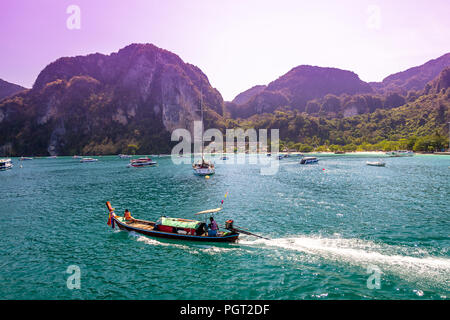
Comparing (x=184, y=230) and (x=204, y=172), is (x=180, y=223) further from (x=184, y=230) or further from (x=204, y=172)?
(x=204, y=172)

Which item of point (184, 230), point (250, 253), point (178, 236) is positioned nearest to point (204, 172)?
point (184, 230)

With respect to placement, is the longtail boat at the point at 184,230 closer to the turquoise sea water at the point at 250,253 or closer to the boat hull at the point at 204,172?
the turquoise sea water at the point at 250,253

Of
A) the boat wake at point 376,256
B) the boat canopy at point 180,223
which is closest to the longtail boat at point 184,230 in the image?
the boat canopy at point 180,223

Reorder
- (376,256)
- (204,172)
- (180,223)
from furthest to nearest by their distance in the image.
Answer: (204,172) → (180,223) → (376,256)

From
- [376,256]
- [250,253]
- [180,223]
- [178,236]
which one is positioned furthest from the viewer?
[180,223]

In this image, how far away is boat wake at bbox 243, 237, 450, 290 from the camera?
19000mm

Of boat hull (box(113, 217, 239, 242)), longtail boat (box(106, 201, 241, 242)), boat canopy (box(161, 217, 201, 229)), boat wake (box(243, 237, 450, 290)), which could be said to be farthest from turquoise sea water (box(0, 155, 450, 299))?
boat canopy (box(161, 217, 201, 229))

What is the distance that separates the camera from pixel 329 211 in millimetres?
37656

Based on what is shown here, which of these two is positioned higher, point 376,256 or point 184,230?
point 184,230

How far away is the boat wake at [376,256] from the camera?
62.3 feet

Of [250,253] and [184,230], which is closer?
[250,253]

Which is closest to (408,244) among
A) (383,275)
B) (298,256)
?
(383,275)

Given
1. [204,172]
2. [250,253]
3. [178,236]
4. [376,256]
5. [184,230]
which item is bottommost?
[250,253]

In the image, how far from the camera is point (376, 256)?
22.3 m
